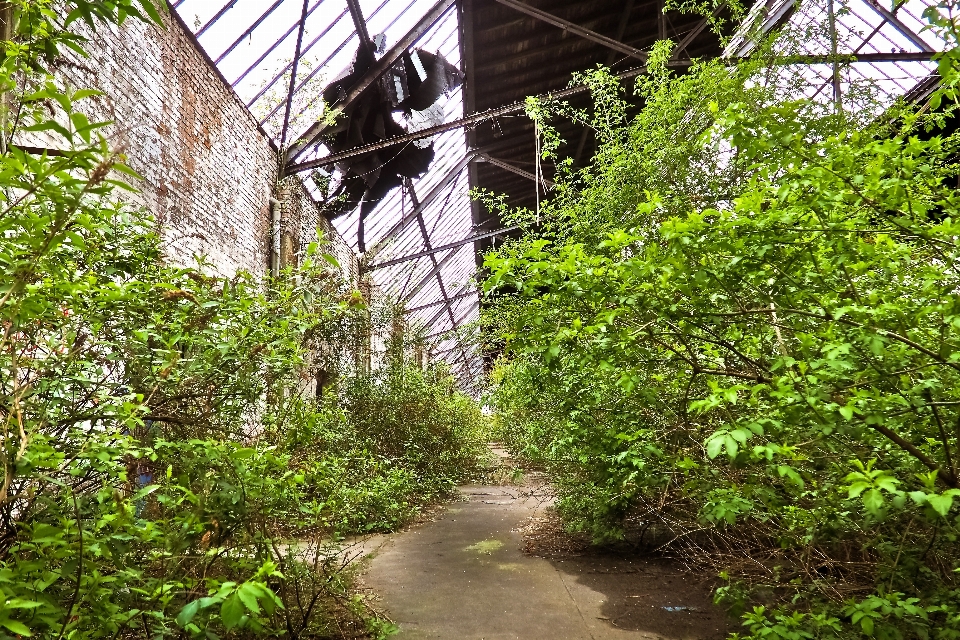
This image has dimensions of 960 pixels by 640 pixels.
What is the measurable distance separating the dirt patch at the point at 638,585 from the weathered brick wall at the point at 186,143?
345cm

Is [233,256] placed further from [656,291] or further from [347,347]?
[656,291]

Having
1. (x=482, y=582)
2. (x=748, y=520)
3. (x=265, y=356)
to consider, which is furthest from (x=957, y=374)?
(x=482, y=582)

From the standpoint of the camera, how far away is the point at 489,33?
8641 mm

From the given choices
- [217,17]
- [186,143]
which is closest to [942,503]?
[186,143]

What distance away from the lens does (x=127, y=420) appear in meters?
1.75

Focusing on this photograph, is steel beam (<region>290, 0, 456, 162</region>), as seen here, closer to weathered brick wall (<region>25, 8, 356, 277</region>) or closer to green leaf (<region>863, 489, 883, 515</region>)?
weathered brick wall (<region>25, 8, 356, 277</region>)

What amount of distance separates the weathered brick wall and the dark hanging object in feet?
3.86

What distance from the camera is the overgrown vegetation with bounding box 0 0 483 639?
52.2 inches

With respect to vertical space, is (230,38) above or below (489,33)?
below

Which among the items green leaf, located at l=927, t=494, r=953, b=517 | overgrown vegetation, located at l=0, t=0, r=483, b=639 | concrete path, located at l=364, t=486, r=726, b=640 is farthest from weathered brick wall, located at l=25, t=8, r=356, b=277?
green leaf, located at l=927, t=494, r=953, b=517

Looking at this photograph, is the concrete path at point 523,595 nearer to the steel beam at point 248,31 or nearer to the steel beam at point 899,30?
the steel beam at point 248,31

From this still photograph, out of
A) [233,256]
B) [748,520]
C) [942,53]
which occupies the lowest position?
[748,520]

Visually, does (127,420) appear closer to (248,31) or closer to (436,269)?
(248,31)

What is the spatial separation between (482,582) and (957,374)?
3.61 m
